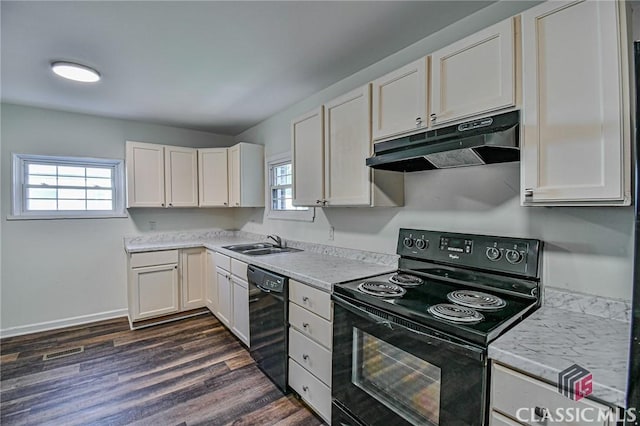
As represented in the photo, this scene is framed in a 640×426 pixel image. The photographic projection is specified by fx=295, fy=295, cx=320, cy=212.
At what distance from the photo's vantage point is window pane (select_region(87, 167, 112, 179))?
11.8 feet

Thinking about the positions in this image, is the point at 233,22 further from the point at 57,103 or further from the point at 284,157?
the point at 57,103

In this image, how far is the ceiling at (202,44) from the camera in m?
1.65

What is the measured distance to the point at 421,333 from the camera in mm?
1211

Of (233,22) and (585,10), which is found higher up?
(233,22)

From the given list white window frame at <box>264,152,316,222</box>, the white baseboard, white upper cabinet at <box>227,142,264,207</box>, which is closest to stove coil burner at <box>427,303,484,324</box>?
white window frame at <box>264,152,316,222</box>

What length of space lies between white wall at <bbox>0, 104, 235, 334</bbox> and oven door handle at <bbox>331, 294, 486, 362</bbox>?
3321 millimetres

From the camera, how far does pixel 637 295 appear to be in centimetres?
75

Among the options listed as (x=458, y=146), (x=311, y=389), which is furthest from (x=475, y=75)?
(x=311, y=389)

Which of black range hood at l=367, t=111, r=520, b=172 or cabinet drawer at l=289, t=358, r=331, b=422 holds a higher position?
black range hood at l=367, t=111, r=520, b=172

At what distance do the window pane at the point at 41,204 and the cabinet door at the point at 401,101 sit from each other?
3.76 m

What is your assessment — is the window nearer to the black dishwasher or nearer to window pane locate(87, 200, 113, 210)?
the black dishwasher

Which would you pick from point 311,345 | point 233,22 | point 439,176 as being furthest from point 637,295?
point 233,22

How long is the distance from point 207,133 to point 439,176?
3.64m

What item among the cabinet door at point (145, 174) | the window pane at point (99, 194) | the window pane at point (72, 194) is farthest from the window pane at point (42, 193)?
the cabinet door at point (145, 174)
